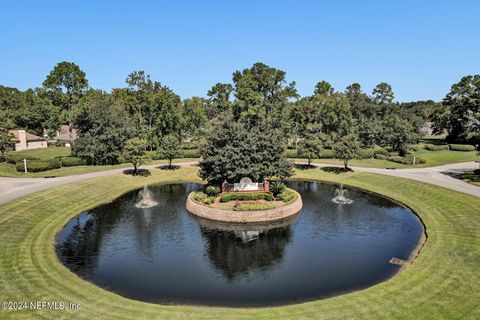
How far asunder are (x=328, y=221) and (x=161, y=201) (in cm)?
2119

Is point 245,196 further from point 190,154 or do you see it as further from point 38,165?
point 190,154

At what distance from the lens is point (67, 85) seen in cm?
6900

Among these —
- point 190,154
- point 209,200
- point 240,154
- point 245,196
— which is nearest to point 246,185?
point 245,196

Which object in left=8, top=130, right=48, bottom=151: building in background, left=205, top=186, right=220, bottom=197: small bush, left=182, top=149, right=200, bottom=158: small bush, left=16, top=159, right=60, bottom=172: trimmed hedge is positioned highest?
left=8, top=130, right=48, bottom=151: building in background

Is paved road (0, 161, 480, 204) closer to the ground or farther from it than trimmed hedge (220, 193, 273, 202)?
farther from it

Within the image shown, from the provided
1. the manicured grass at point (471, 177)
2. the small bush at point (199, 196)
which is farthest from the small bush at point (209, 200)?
the manicured grass at point (471, 177)

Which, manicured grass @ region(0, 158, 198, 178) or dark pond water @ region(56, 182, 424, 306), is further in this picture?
manicured grass @ region(0, 158, 198, 178)

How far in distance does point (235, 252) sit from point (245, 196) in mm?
11322

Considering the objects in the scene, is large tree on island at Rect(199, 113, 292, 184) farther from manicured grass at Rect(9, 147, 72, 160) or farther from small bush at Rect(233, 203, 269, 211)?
manicured grass at Rect(9, 147, 72, 160)

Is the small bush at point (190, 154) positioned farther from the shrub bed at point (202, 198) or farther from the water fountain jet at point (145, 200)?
the shrub bed at point (202, 198)

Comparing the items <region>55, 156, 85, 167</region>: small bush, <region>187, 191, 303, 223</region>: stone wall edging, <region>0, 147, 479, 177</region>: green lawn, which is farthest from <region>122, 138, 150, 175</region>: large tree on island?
<region>187, 191, 303, 223</region>: stone wall edging

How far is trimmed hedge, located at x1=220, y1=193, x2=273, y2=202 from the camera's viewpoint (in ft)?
126

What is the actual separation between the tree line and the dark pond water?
9760 mm

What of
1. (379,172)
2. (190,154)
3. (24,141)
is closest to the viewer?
(379,172)
